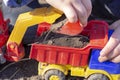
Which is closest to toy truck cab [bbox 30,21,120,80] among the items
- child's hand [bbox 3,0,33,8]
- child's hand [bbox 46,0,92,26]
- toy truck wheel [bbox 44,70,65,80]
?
toy truck wheel [bbox 44,70,65,80]

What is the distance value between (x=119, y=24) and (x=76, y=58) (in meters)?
0.23

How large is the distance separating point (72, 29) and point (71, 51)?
0.26 ft

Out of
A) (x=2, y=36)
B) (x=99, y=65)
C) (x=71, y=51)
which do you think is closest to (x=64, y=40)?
(x=71, y=51)

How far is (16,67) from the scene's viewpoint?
4.46 feet

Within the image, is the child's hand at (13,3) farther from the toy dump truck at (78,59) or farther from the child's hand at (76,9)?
the child's hand at (76,9)

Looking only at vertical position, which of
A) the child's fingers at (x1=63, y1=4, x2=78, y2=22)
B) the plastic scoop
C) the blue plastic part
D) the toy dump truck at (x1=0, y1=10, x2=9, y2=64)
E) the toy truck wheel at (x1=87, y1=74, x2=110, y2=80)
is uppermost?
the child's fingers at (x1=63, y1=4, x2=78, y2=22)

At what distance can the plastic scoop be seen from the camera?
113 cm

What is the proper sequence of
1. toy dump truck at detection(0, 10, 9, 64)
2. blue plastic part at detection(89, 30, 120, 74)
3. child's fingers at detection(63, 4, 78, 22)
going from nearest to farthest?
child's fingers at detection(63, 4, 78, 22)
blue plastic part at detection(89, 30, 120, 74)
toy dump truck at detection(0, 10, 9, 64)

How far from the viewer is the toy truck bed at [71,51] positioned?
114 centimetres

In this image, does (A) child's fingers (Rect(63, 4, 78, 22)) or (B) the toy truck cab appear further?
(B) the toy truck cab

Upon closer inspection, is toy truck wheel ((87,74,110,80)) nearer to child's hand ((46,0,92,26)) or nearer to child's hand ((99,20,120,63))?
child's hand ((99,20,120,63))

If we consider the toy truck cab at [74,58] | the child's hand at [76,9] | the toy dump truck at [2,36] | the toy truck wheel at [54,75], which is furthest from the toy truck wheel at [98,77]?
the toy dump truck at [2,36]

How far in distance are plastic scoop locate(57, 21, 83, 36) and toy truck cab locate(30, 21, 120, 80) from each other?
0.06 m

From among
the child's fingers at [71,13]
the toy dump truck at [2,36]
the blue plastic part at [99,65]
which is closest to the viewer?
the child's fingers at [71,13]
